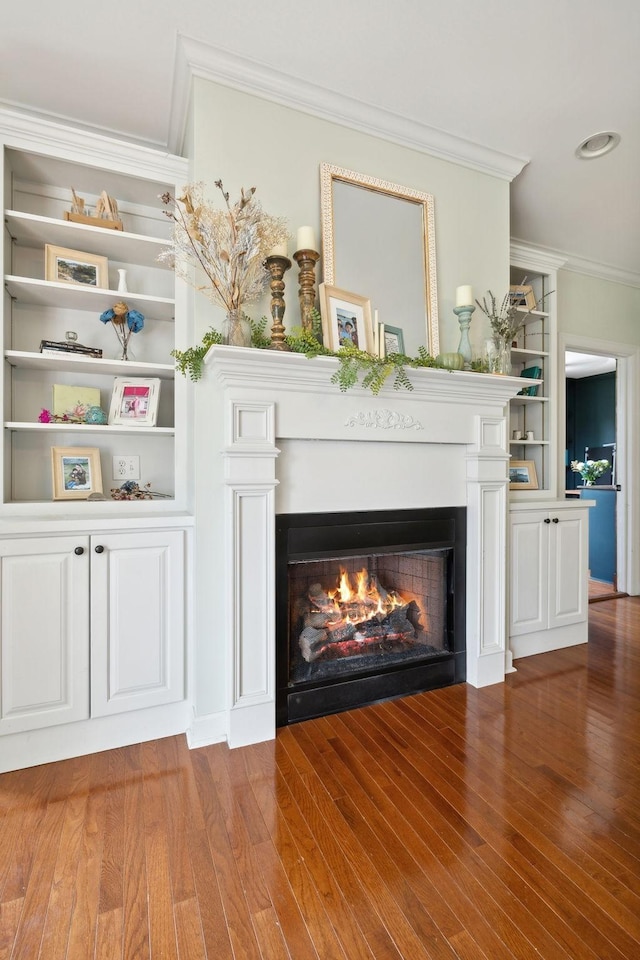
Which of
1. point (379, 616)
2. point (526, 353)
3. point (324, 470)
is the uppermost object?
point (526, 353)

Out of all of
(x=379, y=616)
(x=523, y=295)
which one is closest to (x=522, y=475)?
(x=523, y=295)

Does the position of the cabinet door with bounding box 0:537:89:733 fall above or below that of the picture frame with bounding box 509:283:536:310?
below

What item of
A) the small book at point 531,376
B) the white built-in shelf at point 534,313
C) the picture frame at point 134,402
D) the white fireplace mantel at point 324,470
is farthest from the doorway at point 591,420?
the picture frame at point 134,402

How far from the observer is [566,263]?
3.80 m

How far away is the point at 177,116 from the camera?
2213 millimetres

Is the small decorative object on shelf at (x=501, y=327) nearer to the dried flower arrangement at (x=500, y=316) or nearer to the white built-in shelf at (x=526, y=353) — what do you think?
the dried flower arrangement at (x=500, y=316)

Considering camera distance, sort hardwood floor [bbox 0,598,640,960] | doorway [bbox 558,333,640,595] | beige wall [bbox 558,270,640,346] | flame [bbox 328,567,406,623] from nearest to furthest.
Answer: hardwood floor [bbox 0,598,640,960], flame [bbox 328,567,406,623], beige wall [bbox 558,270,640,346], doorway [bbox 558,333,640,595]

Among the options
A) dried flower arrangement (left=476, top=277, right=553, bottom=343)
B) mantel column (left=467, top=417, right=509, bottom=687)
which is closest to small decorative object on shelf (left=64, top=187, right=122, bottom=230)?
dried flower arrangement (left=476, top=277, right=553, bottom=343)

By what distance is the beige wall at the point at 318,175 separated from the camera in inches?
79.9

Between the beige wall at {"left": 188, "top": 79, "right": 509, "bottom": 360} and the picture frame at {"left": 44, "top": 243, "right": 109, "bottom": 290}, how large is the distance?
0.62m

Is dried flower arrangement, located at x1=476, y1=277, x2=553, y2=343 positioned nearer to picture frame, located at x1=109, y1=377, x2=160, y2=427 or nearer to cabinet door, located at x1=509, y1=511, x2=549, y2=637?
cabinet door, located at x1=509, y1=511, x2=549, y2=637

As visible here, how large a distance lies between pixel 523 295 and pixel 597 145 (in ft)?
3.31

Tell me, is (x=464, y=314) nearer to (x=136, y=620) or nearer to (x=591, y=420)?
(x=136, y=620)

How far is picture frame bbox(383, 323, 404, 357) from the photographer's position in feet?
7.51
